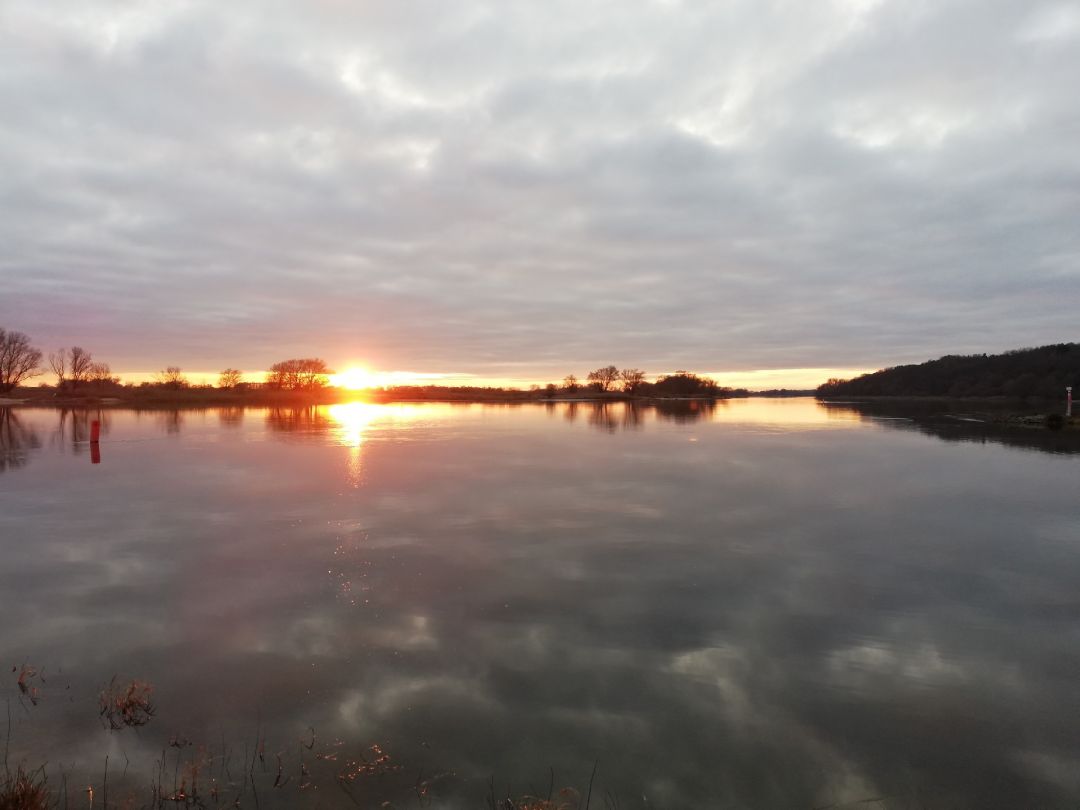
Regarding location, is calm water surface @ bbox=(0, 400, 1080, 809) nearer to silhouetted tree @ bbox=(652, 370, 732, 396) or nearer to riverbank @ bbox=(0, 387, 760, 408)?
riverbank @ bbox=(0, 387, 760, 408)

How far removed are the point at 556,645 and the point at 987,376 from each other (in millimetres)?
149422

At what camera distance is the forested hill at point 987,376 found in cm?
10225

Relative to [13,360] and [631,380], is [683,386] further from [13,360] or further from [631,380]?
[13,360]

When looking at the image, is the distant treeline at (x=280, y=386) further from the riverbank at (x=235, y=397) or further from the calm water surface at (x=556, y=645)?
the calm water surface at (x=556, y=645)

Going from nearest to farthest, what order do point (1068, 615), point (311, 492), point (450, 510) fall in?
point (1068, 615), point (450, 510), point (311, 492)

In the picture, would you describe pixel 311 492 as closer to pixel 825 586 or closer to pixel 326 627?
pixel 326 627

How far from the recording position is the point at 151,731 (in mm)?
5133

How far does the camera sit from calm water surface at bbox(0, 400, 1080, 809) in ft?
15.4

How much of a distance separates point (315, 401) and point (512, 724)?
346 ft

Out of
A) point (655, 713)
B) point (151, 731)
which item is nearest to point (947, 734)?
point (655, 713)


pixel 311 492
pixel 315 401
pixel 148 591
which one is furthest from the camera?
pixel 315 401

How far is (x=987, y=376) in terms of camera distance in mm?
121500

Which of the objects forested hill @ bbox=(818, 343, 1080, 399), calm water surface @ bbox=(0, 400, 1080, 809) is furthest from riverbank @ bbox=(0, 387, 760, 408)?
calm water surface @ bbox=(0, 400, 1080, 809)

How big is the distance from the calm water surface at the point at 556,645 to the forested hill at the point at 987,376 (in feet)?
380
